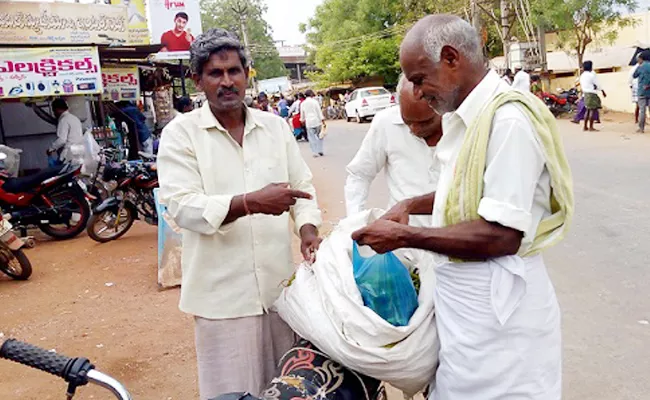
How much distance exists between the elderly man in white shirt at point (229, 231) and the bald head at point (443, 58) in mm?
605

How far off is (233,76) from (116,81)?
1056 centimetres

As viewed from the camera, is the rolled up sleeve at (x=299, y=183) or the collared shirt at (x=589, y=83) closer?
the rolled up sleeve at (x=299, y=183)

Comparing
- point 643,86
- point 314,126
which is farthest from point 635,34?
point 314,126

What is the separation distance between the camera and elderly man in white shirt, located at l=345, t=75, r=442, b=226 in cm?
247

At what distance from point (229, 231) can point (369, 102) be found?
21536 mm

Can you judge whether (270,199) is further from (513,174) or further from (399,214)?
(513,174)

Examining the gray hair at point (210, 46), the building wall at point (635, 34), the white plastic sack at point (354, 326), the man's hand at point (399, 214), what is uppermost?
the building wall at point (635, 34)

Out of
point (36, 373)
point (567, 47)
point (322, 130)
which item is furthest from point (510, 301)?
point (567, 47)

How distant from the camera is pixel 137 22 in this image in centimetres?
1170

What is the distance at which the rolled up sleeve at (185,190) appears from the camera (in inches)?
75.7

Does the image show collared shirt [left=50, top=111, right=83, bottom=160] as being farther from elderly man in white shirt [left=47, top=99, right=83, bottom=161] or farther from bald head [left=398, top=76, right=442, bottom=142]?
bald head [left=398, top=76, right=442, bottom=142]

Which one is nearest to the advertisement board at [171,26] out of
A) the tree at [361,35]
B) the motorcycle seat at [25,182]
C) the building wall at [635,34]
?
the motorcycle seat at [25,182]

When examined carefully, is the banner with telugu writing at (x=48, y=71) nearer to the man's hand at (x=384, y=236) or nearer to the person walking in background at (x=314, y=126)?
the person walking in background at (x=314, y=126)

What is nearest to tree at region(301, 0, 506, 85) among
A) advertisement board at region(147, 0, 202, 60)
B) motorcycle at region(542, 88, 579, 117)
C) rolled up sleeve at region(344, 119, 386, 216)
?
motorcycle at region(542, 88, 579, 117)
